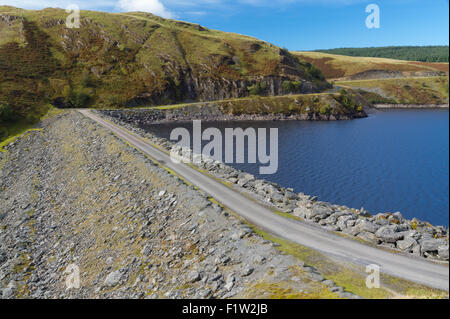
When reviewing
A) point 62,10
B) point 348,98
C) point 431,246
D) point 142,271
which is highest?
point 62,10

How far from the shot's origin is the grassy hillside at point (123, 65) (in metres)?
116

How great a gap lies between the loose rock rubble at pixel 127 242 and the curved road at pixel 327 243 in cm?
226

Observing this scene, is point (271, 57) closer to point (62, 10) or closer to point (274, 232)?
point (62, 10)

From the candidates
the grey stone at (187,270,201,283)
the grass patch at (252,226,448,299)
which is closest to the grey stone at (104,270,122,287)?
the grey stone at (187,270,201,283)

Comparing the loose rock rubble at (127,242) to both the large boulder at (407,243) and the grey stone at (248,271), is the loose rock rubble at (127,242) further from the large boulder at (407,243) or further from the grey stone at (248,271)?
the large boulder at (407,243)

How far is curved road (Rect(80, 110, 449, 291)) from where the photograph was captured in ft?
54.4

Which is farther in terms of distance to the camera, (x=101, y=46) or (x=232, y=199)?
(x=101, y=46)

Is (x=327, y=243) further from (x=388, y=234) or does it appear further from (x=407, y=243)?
(x=407, y=243)

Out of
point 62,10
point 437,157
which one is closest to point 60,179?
point 437,157
